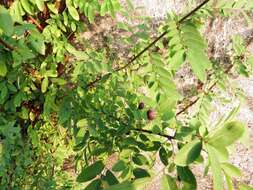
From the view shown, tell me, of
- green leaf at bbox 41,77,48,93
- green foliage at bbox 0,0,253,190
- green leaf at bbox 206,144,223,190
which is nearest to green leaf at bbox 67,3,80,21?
green foliage at bbox 0,0,253,190

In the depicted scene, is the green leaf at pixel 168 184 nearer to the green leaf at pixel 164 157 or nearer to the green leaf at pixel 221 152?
the green leaf at pixel 221 152

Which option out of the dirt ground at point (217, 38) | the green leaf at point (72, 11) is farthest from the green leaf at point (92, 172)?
the dirt ground at point (217, 38)

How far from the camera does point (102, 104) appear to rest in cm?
175

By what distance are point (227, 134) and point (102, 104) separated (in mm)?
1140

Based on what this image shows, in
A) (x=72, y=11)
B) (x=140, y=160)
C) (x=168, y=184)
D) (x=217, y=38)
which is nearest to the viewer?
(x=168, y=184)

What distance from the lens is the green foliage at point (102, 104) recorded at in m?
0.78

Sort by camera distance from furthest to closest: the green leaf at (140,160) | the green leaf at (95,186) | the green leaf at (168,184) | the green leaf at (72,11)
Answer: the green leaf at (72,11), the green leaf at (140,160), the green leaf at (95,186), the green leaf at (168,184)

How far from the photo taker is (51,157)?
2227 mm

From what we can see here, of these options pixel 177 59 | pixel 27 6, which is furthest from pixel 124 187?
pixel 27 6

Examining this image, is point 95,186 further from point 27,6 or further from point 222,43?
point 222,43

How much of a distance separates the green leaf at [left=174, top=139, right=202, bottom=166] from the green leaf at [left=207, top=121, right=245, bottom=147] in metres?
0.02

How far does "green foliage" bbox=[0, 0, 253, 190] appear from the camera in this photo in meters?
0.78

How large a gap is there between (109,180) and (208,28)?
1987 mm

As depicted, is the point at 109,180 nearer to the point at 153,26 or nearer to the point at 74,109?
the point at 74,109
